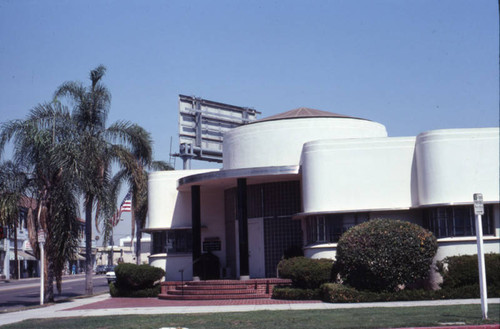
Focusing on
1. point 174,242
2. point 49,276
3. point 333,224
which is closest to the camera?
point 333,224

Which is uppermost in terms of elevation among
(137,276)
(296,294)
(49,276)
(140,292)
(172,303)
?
(49,276)

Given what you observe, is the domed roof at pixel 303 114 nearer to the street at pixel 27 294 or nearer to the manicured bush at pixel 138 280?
the manicured bush at pixel 138 280

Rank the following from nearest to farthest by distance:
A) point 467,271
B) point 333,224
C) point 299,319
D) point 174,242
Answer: point 299,319 < point 467,271 < point 333,224 < point 174,242

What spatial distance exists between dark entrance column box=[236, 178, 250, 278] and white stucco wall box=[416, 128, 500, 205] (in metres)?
6.91

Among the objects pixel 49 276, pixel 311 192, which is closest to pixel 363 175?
pixel 311 192

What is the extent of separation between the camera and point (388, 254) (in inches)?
808

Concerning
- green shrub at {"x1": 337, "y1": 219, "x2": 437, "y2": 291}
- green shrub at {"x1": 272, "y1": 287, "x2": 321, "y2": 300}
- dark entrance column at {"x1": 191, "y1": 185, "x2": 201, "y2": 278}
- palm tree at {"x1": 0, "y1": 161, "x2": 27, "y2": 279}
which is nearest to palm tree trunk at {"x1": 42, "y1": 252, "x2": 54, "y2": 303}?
palm tree at {"x1": 0, "y1": 161, "x2": 27, "y2": 279}

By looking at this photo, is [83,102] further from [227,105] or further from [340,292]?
[227,105]

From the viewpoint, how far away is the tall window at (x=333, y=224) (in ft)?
77.0

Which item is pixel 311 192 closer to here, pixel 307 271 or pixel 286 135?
pixel 307 271

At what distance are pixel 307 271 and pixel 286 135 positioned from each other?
21.4ft

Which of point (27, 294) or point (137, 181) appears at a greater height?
point (137, 181)

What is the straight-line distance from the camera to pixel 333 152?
77.2ft

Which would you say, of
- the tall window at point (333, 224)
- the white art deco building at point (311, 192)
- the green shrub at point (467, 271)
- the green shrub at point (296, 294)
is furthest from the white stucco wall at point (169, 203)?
the green shrub at point (467, 271)
